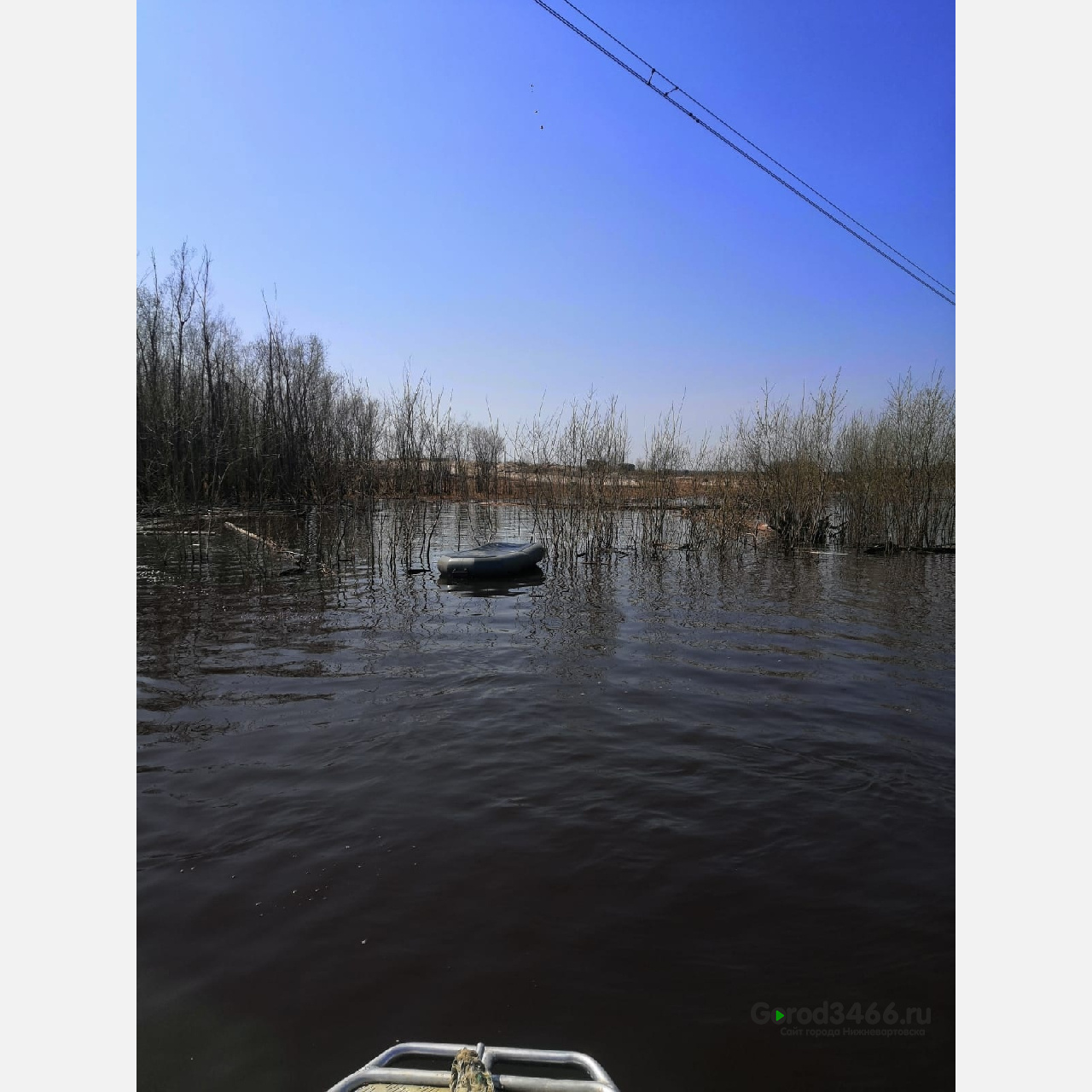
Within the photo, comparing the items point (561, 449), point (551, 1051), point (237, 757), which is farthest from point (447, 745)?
point (561, 449)

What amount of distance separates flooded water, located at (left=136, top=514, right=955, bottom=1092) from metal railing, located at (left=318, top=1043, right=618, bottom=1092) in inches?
24.8

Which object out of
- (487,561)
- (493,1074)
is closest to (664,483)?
(487,561)

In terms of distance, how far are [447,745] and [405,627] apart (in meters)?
3.65

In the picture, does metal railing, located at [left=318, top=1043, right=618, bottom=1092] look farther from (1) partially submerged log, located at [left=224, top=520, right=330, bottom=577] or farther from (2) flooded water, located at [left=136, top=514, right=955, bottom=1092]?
(1) partially submerged log, located at [left=224, top=520, right=330, bottom=577]

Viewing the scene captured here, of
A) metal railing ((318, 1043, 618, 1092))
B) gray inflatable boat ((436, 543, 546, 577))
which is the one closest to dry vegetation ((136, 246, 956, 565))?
gray inflatable boat ((436, 543, 546, 577))

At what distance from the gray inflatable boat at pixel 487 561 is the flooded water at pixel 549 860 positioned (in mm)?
4040

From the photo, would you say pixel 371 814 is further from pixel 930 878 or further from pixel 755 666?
pixel 755 666

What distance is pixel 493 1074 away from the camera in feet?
4.86

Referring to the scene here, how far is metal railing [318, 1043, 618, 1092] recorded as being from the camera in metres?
1.42

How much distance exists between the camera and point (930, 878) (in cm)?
308

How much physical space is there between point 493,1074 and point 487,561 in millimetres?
9726

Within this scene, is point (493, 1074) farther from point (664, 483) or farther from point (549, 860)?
point (664, 483)

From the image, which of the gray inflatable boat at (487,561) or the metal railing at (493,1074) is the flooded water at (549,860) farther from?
the gray inflatable boat at (487,561)

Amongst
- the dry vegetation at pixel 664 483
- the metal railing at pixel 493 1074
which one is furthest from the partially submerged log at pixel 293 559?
the metal railing at pixel 493 1074
